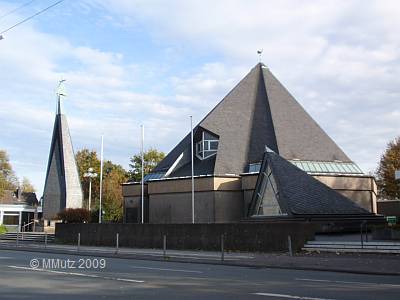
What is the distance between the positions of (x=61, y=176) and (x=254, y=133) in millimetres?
29745

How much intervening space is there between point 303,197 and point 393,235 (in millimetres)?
11148

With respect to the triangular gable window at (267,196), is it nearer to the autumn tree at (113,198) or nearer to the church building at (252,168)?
the church building at (252,168)

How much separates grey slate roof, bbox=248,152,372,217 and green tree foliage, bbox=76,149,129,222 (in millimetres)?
32833

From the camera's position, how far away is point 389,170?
65.9 metres

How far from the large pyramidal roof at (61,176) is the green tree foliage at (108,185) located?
13.6ft

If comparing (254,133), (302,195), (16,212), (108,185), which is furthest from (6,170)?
(302,195)

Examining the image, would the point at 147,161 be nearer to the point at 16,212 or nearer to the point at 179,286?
the point at 16,212

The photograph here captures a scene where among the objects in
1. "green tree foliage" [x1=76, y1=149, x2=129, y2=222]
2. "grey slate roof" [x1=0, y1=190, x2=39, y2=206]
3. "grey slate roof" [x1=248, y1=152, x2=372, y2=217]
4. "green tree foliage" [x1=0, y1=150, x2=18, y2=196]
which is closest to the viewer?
"grey slate roof" [x1=248, y1=152, x2=372, y2=217]

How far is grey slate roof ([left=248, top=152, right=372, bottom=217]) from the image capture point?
1323 inches

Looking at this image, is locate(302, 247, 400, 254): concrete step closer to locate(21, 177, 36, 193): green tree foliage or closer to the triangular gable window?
the triangular gable window

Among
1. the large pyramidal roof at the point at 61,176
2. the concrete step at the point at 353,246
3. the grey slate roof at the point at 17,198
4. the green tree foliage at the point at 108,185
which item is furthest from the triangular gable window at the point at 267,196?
the grey slate roof at the point at 17,198

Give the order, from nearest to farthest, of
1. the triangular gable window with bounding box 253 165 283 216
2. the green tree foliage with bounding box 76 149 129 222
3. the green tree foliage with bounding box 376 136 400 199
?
the triangular gable window with bounding box 253 165 283 216
the green tree foliage with bounding box 376 136 400 199
the green tree foliage with bounding box 76 149 129 222

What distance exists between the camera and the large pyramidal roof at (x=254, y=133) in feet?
159

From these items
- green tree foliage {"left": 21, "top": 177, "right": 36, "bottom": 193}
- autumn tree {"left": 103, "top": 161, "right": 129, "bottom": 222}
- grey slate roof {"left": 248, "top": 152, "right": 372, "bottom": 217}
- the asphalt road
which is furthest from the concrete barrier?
green tree foliage {"left": 21, "top": 177, "right": 36, "bottom": 193}
